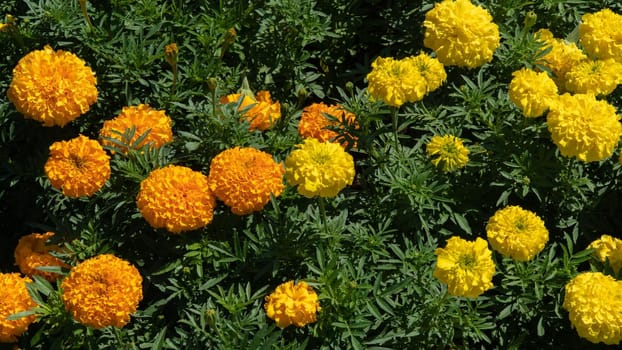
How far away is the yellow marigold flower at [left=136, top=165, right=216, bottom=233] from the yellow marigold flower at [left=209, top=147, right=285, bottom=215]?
2.8 inches

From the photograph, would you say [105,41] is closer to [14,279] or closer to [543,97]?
[14,279]

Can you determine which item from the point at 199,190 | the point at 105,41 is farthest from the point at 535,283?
the point at 105,41

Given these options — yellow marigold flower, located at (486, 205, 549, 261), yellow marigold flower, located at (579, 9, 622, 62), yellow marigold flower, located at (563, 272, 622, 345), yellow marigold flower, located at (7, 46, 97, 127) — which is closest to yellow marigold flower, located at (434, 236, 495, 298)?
yellow marigold flower, located at (486, 205, 549, 261)

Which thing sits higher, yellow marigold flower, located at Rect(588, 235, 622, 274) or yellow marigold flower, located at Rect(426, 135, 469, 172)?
yellow marigold flower, located at Rect(426, 135, 469, 172)

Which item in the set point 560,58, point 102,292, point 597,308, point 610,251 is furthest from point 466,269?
point 560,58

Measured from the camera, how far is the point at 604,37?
3.24m

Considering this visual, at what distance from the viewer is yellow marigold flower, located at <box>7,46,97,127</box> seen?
312 cm

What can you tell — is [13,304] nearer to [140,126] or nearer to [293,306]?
[140,126]

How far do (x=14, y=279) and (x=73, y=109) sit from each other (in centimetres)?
72

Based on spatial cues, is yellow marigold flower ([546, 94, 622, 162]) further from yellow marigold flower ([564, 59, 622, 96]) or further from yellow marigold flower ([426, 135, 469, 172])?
yellow marigold flower ([426, 135, 469, 172])

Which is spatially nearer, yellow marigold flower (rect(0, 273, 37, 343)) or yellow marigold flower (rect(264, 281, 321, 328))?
yellow marigold flower (rect(264, 281, 321, 328))

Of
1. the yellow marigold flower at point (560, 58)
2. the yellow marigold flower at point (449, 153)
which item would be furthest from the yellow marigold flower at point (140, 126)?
the yellow marigold flower at point (560, 58)

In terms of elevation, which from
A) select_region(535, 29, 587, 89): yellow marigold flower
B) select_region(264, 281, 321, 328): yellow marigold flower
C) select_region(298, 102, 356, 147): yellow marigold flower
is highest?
select_region(535, 29, 587, 89): yellow marigold flower

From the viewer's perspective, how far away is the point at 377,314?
2.73m
